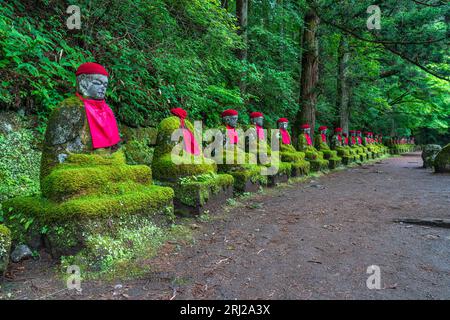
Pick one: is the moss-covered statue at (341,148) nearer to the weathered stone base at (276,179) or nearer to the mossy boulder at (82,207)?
the weathered stone base at (276,179)

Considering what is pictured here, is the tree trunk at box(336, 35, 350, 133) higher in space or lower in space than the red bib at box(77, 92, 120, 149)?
higher

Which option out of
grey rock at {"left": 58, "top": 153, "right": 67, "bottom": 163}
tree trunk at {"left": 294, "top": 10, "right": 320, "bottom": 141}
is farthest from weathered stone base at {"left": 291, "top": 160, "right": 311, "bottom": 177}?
grey rock at {"left": 58, "top": 153, "right": 67, "bottom": 163}

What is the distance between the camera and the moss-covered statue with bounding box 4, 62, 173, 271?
3.11 m

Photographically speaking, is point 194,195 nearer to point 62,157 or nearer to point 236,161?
point 62,157

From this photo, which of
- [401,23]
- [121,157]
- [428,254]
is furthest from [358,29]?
[121,157]

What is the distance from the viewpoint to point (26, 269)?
3070 mm

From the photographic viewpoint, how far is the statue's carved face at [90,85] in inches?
148

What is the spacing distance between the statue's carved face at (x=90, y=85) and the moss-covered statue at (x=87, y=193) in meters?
0.01

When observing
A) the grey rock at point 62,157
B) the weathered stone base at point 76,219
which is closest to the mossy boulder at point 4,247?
the weathered stone base at point 76,219

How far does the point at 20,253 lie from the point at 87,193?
915 mm

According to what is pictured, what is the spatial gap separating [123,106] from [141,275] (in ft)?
16.8

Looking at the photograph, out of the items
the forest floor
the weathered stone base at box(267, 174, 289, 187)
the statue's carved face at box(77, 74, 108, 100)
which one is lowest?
the forest floor

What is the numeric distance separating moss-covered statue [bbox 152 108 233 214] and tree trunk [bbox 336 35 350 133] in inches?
451

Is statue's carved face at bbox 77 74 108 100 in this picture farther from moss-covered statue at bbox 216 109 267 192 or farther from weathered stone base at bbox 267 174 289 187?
weathered stone base at bbox 267 174 289 187
